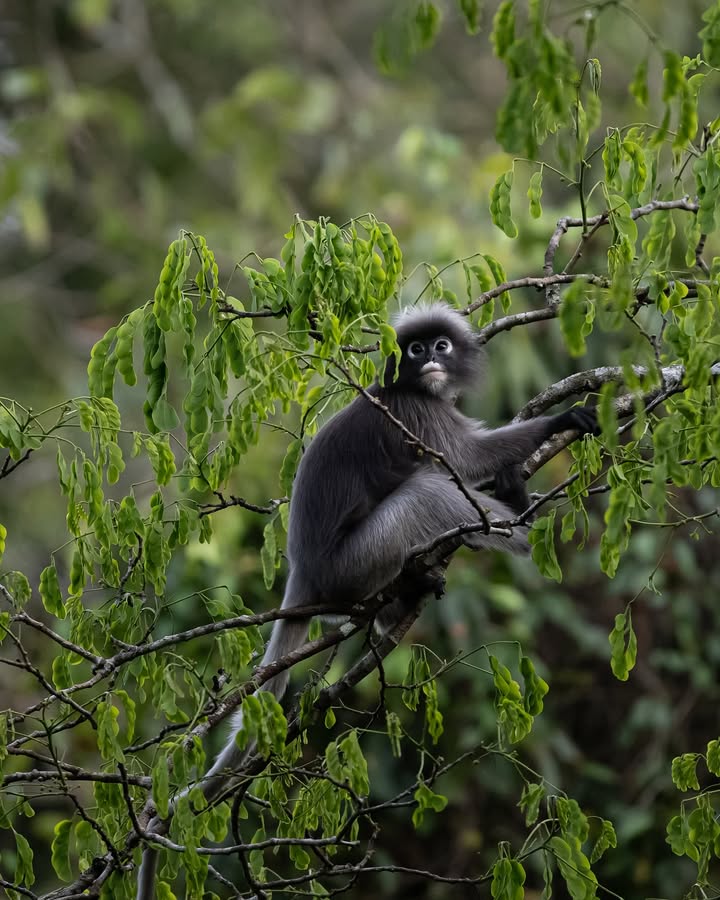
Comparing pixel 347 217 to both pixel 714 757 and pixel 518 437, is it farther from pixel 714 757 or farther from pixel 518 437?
pixel 714 757

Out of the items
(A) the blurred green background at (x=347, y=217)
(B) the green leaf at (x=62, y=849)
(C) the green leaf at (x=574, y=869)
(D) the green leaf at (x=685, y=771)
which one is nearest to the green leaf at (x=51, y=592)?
(B) the green leaf at (x=62, y=849)

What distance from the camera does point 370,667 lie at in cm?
260

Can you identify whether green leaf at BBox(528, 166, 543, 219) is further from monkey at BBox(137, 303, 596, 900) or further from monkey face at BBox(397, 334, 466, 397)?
monkey face at BBox(397, 334, 466, 397)

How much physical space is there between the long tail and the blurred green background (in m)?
0.99

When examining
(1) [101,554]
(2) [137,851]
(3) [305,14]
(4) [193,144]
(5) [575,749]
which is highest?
(3) [305,14]

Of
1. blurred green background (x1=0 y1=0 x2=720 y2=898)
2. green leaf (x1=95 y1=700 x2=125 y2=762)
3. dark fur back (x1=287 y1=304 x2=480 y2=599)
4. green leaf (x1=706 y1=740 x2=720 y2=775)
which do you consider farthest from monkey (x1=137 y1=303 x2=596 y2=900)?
green leaf (x1=95 y1=700 x2=125 y2=762)

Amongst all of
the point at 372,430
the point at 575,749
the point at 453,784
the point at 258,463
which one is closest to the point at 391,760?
the point at 453,784

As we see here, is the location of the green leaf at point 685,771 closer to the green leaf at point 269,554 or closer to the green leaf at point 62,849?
the green leaf at point 269,554

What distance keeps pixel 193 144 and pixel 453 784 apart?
5.53 metres

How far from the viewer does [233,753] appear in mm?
2674

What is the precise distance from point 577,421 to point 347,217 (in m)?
4.72

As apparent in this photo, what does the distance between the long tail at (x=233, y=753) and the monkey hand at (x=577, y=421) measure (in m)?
0.80

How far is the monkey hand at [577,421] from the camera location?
280cm

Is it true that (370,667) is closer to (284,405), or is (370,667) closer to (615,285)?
(284,405)
